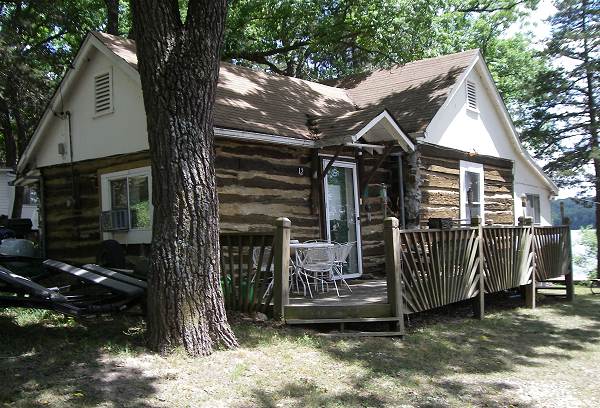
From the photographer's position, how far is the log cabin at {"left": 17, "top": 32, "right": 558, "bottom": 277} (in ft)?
32.5

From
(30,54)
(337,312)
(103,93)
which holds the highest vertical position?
(30,54)

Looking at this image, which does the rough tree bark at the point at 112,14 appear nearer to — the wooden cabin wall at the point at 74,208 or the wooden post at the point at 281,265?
the wooden cabin wall at the point at 74,208

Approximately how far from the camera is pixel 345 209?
442 inches

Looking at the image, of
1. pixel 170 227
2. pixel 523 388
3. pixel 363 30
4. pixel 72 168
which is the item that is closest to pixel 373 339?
pixel 523 388

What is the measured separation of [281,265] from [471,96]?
9.39m

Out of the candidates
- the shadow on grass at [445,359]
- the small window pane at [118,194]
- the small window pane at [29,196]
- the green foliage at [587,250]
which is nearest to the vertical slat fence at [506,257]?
the shadow on grass at [445,359]

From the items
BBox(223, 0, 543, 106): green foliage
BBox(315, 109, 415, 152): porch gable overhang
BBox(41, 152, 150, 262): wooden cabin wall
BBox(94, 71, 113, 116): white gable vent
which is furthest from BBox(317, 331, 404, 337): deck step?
BBox(223, 0, 543, 106): green foliage

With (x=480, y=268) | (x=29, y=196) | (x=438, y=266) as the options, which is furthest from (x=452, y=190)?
(x=29, y=196)

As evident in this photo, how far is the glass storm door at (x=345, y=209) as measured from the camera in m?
11.0

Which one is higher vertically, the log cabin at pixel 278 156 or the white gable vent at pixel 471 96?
the white gable vent at pixel 471 96

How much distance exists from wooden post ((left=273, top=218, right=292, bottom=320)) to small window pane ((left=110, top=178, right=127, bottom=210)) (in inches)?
187

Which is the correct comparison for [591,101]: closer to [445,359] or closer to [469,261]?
[469,261]

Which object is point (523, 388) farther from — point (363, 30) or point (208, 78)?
point (363, 30)

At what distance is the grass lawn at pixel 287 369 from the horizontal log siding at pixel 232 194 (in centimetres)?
290
